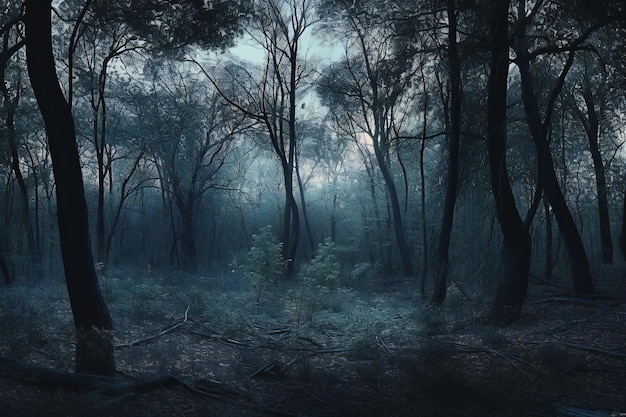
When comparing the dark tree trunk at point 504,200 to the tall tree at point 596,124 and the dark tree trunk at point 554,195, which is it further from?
the tall tree at point 596,124

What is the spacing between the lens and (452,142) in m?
12.7

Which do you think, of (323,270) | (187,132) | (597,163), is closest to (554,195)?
(323,270)

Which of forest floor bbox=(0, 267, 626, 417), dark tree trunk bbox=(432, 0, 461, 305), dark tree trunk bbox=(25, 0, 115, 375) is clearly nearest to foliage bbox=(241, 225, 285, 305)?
forest floor bbox=(0, 267, 626, 417)

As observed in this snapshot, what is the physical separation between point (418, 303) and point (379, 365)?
7.83 meters

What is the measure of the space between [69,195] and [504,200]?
760 centimetres

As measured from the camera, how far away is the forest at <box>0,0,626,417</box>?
6426 millimetres

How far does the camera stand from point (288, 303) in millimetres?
14742

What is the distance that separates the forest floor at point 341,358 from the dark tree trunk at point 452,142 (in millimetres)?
981

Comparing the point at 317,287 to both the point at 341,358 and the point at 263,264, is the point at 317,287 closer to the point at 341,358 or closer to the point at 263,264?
the point at 263,264

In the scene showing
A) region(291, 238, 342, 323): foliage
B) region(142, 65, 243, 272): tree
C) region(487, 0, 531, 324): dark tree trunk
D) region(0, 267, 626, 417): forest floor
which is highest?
region(142, 65, 243, 272): tree

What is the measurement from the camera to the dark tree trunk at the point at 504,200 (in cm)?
998

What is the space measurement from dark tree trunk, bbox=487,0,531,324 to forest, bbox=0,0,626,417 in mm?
40

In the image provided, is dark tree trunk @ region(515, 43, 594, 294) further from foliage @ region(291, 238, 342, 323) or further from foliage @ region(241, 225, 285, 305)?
foliage @ region(241, 225, 285, 305)

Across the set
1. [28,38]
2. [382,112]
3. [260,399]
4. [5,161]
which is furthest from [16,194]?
[260,399]
